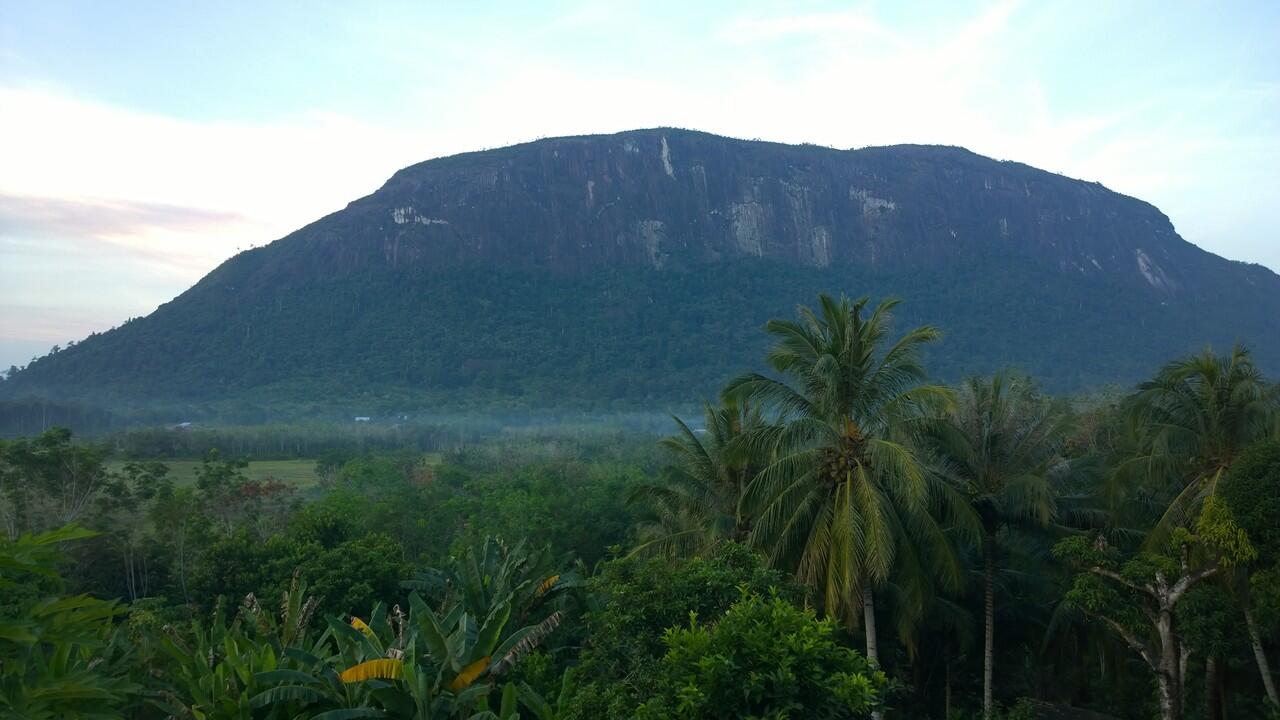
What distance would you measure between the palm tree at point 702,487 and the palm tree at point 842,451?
2.32 meters

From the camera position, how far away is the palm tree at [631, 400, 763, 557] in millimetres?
15414

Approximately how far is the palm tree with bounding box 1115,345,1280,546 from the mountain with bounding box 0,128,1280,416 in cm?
5751

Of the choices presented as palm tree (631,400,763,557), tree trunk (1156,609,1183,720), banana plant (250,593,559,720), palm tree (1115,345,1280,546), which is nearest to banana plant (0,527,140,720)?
banana plant (250,593,559,720)

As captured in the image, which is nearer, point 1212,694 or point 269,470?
point 1212,694

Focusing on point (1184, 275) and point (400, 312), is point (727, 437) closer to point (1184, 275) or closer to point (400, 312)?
point (400, 312)

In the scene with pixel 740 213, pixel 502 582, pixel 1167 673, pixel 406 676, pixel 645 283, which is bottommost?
pixel 1167 673

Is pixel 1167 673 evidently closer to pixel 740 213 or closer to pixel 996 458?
pixel 996 458

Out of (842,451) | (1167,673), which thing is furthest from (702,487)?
(1167,673)

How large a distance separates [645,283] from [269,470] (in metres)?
80.9

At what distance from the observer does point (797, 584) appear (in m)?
11.1

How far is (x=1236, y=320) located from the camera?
126 meters

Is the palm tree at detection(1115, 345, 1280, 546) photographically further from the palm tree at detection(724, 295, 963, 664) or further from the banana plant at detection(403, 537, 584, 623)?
the banana plant at detection(403, 537, 584, 623)

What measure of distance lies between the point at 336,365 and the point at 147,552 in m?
75.8

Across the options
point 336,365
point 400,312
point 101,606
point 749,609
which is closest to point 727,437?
point 749,609
